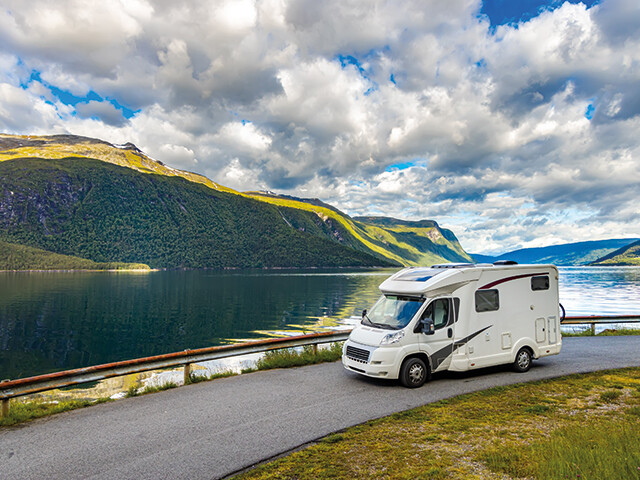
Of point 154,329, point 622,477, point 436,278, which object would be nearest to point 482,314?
point 436,278

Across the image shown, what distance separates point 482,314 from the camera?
37.3ft

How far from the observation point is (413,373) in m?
10.5

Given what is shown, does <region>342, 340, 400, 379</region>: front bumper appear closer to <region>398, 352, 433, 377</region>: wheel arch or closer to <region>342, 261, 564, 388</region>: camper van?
<region>342, 261, 564, 388</region>: camper van

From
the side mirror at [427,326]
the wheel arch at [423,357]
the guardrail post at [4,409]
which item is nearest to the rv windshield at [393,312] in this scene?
the side mirror at [427,326]

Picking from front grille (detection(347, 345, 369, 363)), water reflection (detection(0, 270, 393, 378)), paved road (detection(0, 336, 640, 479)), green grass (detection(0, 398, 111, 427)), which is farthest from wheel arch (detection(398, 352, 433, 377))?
water reflection (detection(0, 270, 393, 378))

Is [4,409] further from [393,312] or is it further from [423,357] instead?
[423,357]

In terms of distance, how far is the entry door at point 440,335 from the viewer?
10680 millimetres

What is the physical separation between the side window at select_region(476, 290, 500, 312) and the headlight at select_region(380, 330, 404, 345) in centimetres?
257

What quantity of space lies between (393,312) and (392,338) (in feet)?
3.47

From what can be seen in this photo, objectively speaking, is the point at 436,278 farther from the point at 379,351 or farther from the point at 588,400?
the point at 588,400

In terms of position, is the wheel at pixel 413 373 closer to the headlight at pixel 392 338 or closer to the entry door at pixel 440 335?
the entry door at pixel 440 335

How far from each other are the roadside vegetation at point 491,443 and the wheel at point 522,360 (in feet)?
7.61

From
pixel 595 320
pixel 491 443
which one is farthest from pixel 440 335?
pixel 595 320

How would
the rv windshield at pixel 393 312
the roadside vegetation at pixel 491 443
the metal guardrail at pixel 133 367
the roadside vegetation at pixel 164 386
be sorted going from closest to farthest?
1. the roadside vegetation at pixel 491 443
2. the metal guardrail at pixel 133 367
3. the roadside vegetation at pixel 164 386
4. the rv windshield at pixel 393 312
